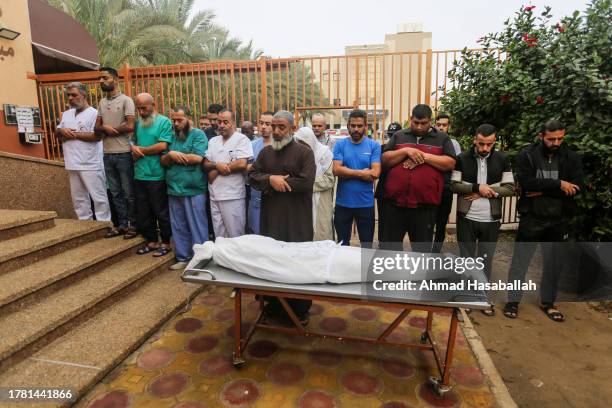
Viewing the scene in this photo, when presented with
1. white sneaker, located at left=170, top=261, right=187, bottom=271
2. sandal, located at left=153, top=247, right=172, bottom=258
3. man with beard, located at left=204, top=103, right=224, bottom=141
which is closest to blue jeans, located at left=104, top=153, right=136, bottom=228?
sandal, located at left=153, top=247, right=172, bottom=258

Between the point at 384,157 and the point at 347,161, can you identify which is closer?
the point at 384,157

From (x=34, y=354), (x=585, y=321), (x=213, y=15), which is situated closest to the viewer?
(x=34, y=354)

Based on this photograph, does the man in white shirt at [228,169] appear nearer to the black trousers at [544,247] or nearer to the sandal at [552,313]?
the black trousers at [544,247]

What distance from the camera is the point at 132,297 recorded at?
12.4 ft

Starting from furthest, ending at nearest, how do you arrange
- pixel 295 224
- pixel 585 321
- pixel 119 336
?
pixel 585 321 → pixel 295 224 → pixel 119 336

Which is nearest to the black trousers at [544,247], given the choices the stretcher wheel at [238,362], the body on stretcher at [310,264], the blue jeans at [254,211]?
the body on stretcher at [310,264]

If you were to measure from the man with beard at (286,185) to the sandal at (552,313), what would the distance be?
2.44m

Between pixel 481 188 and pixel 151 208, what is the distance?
11.9 feet

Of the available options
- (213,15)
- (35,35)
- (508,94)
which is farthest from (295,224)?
(213,15)

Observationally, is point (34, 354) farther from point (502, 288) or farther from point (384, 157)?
point (502, 288)

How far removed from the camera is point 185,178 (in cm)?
419

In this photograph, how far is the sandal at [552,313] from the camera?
12.2 ft

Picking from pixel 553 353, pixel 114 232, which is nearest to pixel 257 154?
pixel 114 232

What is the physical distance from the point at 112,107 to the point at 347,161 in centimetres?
276
